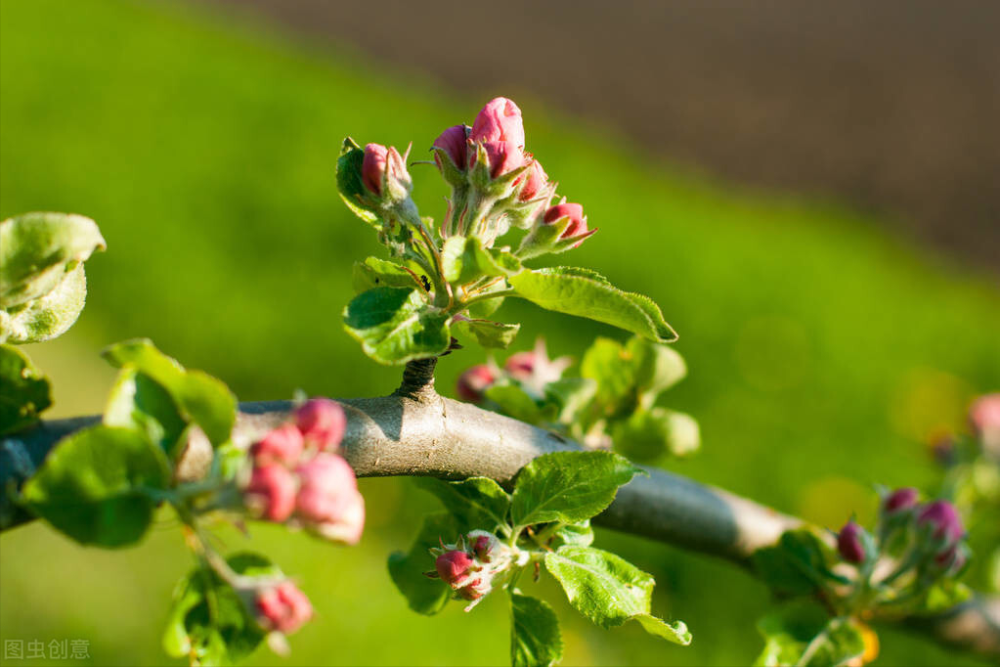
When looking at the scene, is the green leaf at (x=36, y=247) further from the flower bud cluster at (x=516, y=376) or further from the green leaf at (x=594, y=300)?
the flower bud cluster at (x=516, y=376)

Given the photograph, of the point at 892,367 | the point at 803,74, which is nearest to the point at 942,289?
the point at 892,367

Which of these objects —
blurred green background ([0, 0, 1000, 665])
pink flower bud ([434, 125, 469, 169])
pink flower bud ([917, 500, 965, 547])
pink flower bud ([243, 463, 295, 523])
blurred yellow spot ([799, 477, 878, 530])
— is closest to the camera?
pink flower bud ([243, 463, 295, 523])

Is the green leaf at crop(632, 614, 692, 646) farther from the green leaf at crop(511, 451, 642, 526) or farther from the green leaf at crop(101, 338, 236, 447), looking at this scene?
the green leaf at crop(101, 338, 236, 447)

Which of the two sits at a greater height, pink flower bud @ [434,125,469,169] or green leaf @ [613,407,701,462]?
pink flower bud @ [434,125,469,169]

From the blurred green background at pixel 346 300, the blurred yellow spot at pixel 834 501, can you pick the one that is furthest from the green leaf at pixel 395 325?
the blurred yellow spot at pixel 834 501

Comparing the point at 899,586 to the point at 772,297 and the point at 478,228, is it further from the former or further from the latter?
the point at 772,297

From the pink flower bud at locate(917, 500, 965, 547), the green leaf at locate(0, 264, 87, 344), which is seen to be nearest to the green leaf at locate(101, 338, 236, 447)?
the green leaf at locate(0, 264, 87, 344)
